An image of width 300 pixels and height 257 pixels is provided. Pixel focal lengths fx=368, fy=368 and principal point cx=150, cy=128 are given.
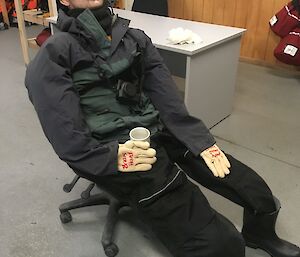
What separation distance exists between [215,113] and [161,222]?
148 centimetres

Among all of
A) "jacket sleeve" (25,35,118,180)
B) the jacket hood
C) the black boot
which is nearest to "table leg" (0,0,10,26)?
the jacket hood

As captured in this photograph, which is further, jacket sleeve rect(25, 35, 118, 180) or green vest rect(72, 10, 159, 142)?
green vest rect(72, 10, 159, 142)

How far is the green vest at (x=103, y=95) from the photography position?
1413 mm

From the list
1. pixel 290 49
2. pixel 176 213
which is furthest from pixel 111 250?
pixel 290 49

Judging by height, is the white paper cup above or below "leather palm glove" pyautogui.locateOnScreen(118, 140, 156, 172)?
above

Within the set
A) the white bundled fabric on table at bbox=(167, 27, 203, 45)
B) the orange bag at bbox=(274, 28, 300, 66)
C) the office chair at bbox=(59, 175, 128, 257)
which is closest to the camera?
the office chair at bbox=(59, 175, 128, 257)

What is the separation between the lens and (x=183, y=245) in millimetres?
1267

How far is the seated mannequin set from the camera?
1291 mm

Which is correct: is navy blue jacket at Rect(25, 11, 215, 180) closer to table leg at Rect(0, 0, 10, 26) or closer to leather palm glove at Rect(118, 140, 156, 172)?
leather palm glove at Rect(118, 140, 156, 172)

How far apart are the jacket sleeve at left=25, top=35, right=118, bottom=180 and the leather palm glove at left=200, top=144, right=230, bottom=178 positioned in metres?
0.38

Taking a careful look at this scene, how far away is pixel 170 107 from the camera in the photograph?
1573 mm

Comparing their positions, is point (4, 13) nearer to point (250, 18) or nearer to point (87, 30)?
point (250, 18)

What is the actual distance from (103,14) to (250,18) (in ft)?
8.83

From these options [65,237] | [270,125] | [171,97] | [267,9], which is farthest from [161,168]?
[267,9]
